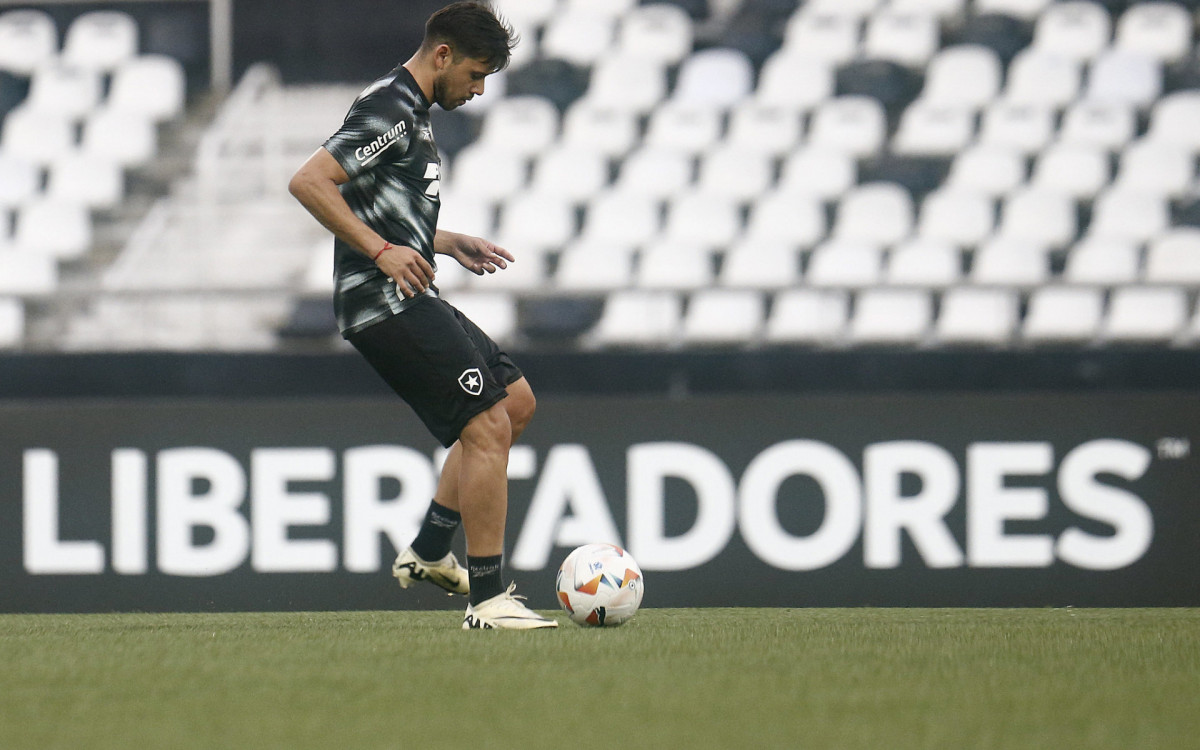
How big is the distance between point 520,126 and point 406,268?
5.68m

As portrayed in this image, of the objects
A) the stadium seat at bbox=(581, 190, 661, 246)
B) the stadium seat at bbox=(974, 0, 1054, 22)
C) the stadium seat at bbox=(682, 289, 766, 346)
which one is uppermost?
the stadium seat at bbox=(974, 0, 1054, 22)

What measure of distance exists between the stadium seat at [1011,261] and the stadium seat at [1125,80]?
5.28 feet

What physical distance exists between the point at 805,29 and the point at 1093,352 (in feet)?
12.1

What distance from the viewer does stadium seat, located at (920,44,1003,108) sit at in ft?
30.5

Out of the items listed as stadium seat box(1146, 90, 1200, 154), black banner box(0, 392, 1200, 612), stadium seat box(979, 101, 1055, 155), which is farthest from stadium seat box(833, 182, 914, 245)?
black banner box(0, 392, 1200, 612)

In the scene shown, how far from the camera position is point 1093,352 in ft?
22.7

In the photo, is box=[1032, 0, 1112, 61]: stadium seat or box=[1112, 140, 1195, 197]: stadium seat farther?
box=[1032, 0, 1112, 61]: stadium seat

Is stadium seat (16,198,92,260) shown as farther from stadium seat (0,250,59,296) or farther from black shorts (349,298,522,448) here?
black shorts (349,298,522,448)

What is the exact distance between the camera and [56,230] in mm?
8609

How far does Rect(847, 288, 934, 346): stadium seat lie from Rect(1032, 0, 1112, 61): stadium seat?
10.1 feet

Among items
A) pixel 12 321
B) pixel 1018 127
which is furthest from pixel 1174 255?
pixel 12 321

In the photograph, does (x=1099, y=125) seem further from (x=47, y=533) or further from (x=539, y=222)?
(x=47, y=533)

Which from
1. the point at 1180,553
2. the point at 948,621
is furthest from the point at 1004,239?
the point at 948,621

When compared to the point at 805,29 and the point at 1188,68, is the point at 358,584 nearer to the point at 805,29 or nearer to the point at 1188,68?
the point at 805,29
